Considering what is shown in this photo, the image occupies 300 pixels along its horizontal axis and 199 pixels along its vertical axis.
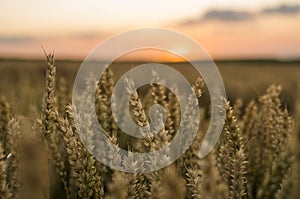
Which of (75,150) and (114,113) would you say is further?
(114,113)

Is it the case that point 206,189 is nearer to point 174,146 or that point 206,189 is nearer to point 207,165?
point 207,165

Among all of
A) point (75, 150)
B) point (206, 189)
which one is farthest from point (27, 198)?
point (75, 150)

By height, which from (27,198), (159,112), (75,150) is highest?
(159,112)

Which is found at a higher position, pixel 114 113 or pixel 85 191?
pixel 114 113

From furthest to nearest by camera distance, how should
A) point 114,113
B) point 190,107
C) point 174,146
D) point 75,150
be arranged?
point 114,113, point 190,107, point 174,146, point 75,150

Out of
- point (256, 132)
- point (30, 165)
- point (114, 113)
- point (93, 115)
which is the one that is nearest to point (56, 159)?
point (93, 115)

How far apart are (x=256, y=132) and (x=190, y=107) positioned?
2.08ft

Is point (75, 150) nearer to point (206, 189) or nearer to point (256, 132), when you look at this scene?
point (206, 189)

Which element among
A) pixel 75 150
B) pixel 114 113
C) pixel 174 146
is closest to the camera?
pixel 75 150

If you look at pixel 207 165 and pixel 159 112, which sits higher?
pixel 159 112

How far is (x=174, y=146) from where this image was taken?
5.17ft

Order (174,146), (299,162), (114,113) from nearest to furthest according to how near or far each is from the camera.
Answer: (299,162) → (174,146) → (114,113)

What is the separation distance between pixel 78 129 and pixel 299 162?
66cm

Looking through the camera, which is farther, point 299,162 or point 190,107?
point 190,107
